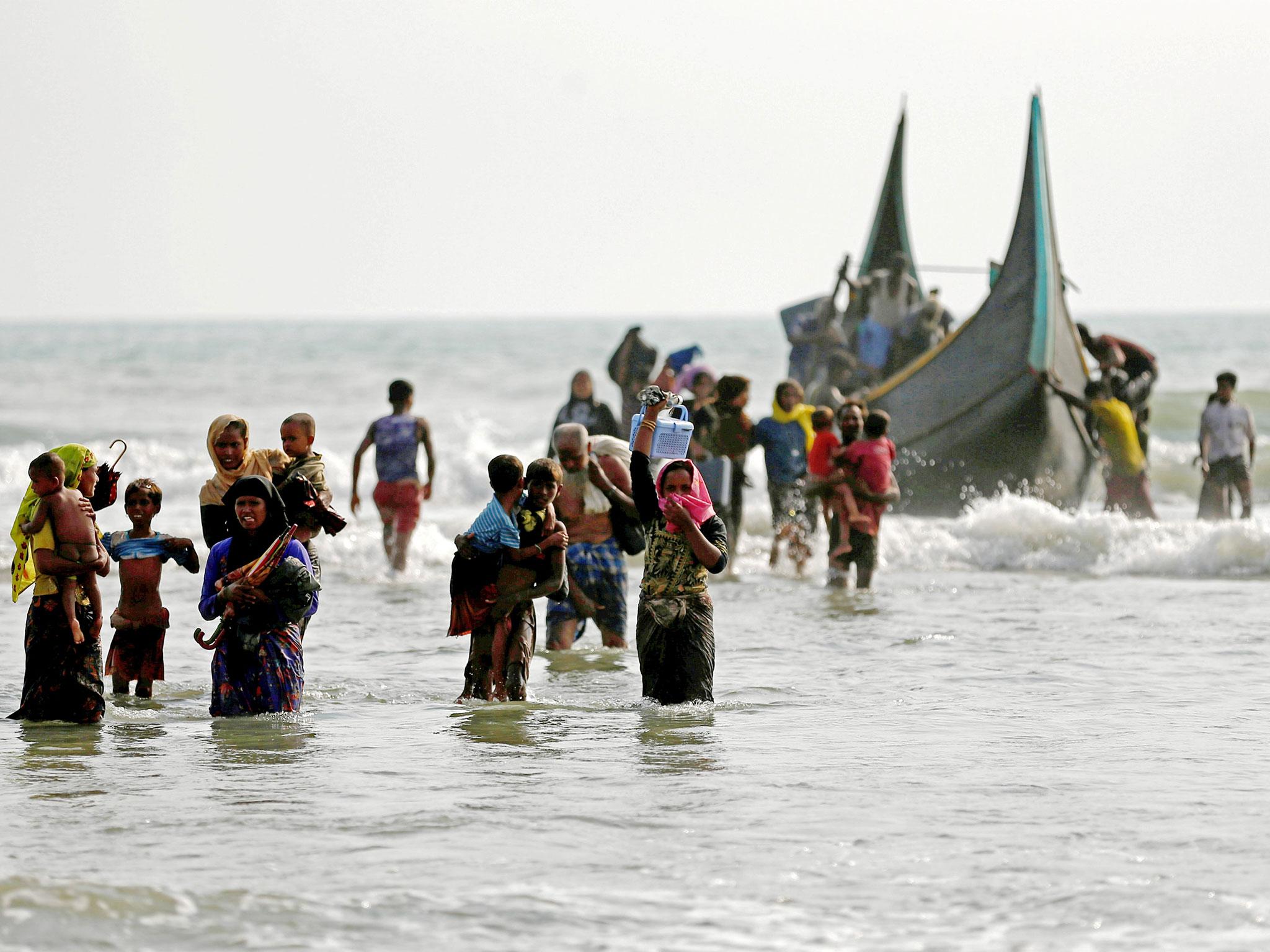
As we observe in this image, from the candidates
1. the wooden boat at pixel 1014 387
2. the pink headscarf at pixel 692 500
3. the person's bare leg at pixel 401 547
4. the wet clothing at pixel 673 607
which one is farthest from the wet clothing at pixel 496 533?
the wooden boat at pixel 1014 387

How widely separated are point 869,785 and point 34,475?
3.19m

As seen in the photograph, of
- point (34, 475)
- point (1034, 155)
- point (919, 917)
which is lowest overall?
point (919, 917)

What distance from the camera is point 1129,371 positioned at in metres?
16.4

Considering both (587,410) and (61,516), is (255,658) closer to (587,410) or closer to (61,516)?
(61,516)

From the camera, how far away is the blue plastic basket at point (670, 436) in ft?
21.4

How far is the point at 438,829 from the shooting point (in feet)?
18.3

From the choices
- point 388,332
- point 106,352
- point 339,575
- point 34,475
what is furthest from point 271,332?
point 34,475

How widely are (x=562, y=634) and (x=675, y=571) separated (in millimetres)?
2235

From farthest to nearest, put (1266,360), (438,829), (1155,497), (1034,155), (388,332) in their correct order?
(388,332)
(1266,360)
(1155,497)
(1034,155)
(438,829)

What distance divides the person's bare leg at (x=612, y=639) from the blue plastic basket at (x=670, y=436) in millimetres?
2563

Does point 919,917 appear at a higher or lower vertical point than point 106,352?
lower

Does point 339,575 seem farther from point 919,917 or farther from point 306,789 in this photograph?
point 919,917

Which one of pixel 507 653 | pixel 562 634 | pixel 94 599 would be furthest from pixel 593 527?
pixel 94 599

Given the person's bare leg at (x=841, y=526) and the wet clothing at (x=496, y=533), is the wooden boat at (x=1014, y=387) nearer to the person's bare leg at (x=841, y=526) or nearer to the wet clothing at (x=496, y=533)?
the person's bare leg at (x=841, y=526)
